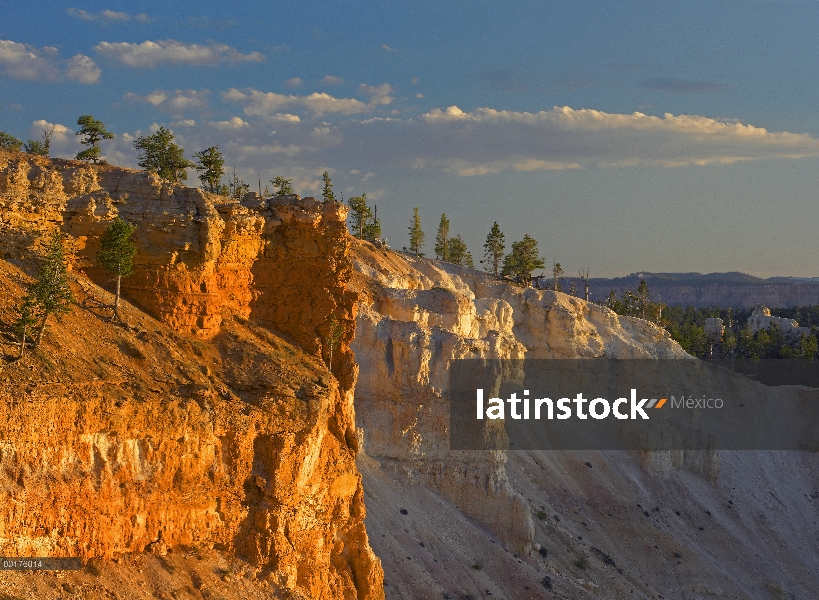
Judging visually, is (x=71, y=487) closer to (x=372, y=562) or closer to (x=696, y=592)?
(x=372, y=562)

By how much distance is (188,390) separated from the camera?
95.4 feet

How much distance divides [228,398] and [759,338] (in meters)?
104

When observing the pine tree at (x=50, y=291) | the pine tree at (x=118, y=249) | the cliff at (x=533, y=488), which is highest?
the pine tree at (x=118, y=249)

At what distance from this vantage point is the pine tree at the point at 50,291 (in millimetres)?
27906

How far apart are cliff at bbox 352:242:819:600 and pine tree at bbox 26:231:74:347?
2327cm

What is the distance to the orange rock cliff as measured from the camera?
2580 centimetres

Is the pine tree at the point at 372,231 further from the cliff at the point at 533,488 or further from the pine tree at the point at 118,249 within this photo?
the pine tree at the point at 118,249

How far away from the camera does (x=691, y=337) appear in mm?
122250

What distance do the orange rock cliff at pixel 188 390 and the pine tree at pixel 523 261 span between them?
2483 inches
